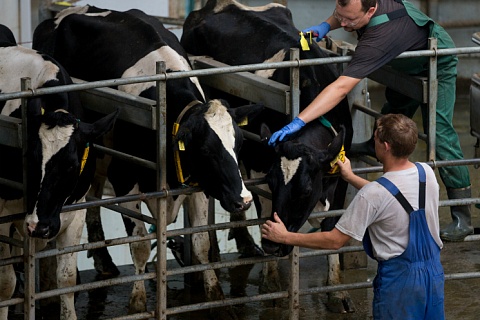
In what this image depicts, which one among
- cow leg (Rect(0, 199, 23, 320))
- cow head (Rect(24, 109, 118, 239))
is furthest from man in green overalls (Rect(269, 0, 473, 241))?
cow leg (Rect(0, 199, 23, 320))

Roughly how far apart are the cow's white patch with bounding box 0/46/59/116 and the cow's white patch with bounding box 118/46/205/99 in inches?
27.0

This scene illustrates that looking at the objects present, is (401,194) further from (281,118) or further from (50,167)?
(281,118)

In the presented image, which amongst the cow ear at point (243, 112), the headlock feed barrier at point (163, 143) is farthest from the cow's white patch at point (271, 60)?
the cow ear at point (243, 112)

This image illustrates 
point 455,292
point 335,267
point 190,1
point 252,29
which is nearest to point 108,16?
point 252,29

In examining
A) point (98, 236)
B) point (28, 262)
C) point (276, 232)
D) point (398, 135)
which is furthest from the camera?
point (98, 236)

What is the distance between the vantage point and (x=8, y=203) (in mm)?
6742

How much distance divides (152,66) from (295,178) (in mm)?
1623

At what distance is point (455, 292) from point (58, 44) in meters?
3.53

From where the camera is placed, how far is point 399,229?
513 cm

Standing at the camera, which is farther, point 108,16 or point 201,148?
point 108,16

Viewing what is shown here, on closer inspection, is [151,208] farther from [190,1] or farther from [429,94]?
[190,1]

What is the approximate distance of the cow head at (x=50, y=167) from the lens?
6.00 m

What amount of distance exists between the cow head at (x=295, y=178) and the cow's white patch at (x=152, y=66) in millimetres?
1012

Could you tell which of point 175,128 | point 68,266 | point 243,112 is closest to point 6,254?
point 68,266
